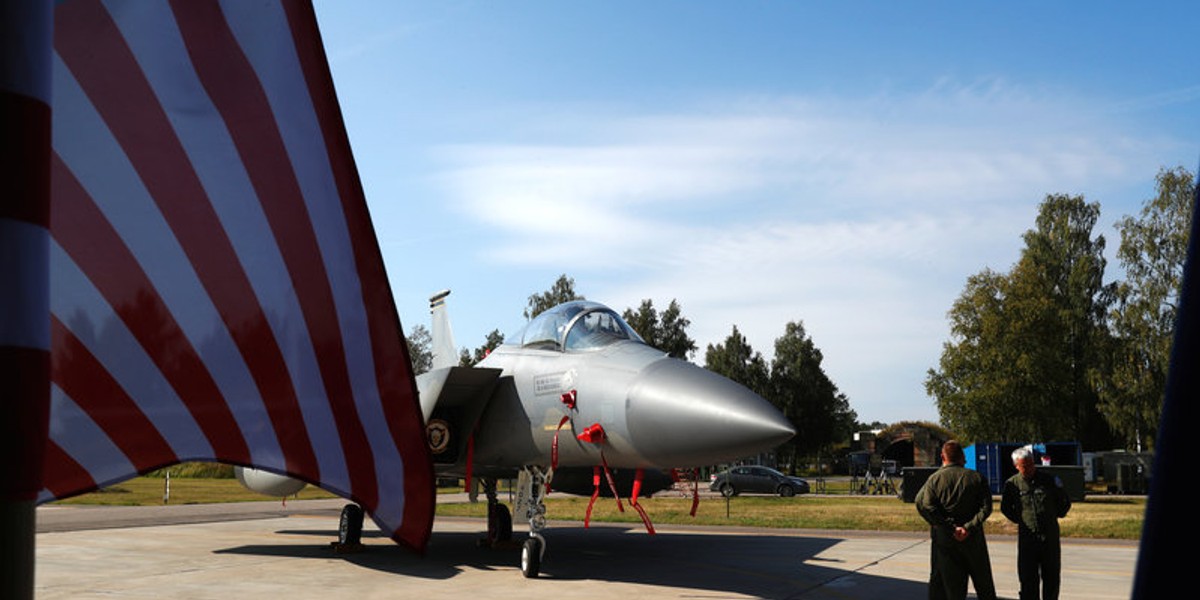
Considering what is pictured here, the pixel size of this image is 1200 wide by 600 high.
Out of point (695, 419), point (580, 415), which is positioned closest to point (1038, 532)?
point (695, 419)

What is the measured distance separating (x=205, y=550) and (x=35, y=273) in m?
15.8

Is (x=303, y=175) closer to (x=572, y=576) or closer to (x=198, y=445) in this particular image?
(x=198, y=445)

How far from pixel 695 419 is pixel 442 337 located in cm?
1034

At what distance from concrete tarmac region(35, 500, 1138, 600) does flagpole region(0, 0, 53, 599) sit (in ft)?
28.3

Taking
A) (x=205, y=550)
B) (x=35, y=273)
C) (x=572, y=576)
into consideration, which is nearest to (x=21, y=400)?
(x=35, y=273)

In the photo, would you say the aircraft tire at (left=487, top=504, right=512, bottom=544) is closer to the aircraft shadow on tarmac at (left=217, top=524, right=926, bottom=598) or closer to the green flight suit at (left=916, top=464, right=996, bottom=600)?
the aircraft shadow on tarmac at (left=217, top=524, right=926, bottom=598)

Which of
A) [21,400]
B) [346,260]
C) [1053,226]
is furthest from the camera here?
[1053,226]

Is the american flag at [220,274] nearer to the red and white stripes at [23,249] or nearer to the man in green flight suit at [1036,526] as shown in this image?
the red and white stripes at [23,249]

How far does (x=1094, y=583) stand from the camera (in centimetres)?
1160

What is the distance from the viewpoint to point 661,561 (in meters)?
13.6

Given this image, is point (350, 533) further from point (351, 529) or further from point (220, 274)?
point (220, 274)

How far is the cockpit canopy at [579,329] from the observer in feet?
38.6

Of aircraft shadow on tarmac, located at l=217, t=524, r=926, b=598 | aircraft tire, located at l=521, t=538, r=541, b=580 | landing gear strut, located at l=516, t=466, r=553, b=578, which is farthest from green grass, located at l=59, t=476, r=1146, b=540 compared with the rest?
aircraft tire, located at l=521, t=538, r=541, b=580

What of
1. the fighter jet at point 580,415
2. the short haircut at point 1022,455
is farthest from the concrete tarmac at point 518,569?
the short haircut at point 1022,455
